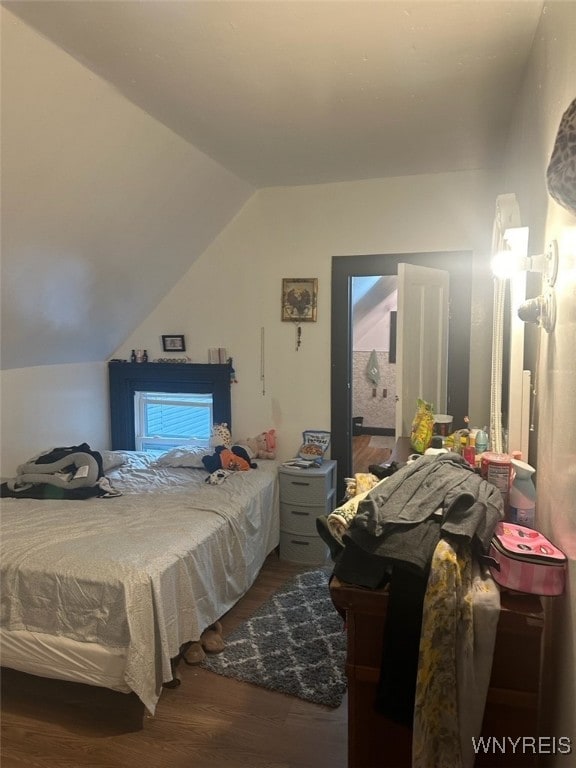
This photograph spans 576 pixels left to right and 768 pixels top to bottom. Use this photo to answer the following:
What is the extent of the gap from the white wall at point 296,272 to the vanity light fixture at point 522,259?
171 cm

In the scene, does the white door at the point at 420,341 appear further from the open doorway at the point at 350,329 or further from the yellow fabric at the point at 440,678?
Answer: the yellow fabric at the point at 440,678

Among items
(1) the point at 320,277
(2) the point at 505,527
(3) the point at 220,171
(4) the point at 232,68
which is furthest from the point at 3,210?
(2) the point at 505,527

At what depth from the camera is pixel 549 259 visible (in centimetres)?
142

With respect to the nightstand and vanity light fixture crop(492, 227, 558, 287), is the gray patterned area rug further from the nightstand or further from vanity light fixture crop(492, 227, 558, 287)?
vanity light fixture crop(492, 227, 558, 287)

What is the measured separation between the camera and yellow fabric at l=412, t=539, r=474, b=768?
1.13 metres

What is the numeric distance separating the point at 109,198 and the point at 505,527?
247 cm

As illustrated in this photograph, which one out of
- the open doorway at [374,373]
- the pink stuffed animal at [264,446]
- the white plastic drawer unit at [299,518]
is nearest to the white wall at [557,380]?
the white plastic drawer unit at [299,518]

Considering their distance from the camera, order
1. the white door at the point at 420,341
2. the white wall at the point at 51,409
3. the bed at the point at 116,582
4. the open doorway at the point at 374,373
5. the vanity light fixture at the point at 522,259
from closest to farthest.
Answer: the vanity light fixture at the point at 522,259
the bed at the point at 116,582
the white door at the point at 420,341
the white wall at the point at 51,409
the open doorway at the point at 374,373

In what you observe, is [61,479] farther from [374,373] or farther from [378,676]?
[374,373]

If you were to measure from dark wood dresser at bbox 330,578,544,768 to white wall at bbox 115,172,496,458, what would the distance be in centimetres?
248

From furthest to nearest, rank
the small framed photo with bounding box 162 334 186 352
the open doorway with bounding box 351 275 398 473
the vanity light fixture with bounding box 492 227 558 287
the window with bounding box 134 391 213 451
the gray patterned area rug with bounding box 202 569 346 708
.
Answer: the open doorway with bounding box 351 275 398 473
the window with bounding box 134 391 213 451
the small framed photo with bounding box 162 334 186 352
the gray patterned area rug with bounding box 202 569 346 708
the vanity light fixture with bounding box 492 227 558 287

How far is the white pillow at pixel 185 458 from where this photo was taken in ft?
12.0

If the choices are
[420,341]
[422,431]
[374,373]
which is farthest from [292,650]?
[374,373]

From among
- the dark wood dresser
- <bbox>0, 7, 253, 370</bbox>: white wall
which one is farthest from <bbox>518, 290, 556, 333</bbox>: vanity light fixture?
<bbox>0, 7, 253, 370</bbox>: white wall
